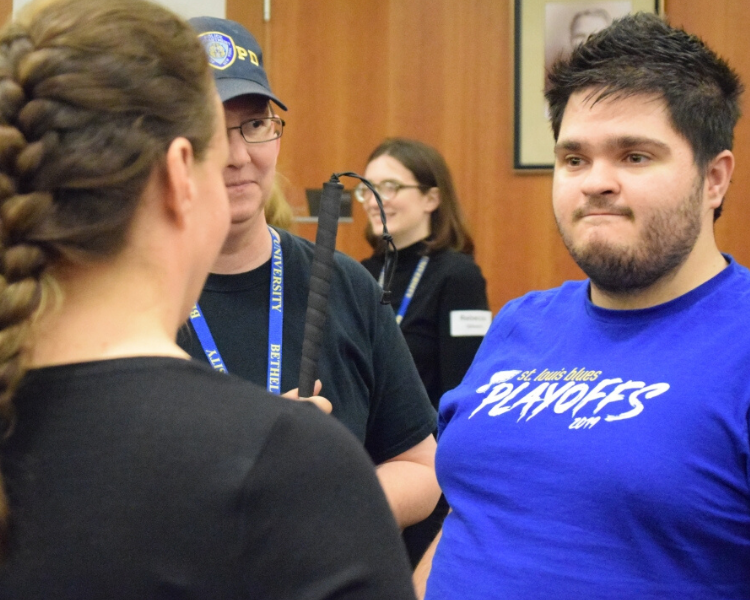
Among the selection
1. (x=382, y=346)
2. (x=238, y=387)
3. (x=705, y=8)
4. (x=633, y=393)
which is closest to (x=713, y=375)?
(x=633, y=393)

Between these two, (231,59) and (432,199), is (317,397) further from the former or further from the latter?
(432,199)

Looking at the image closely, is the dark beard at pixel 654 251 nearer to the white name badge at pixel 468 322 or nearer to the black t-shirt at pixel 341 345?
the black t-shirt at pixel 341 345

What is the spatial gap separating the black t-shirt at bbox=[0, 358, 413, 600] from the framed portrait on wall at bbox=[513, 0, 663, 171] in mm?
3409

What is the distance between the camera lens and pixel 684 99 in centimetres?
133

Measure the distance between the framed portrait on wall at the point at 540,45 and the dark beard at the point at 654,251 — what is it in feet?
8.61

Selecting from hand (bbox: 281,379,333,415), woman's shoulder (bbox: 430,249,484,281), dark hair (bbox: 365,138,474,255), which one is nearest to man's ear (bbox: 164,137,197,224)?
hand (bbox: 281,379,333,415)

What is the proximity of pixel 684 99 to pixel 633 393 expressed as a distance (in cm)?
50

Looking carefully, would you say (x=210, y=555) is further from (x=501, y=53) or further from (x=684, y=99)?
(x=501, y=53)

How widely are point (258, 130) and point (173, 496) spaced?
0.94 metres

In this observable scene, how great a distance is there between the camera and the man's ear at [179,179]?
0.70 m

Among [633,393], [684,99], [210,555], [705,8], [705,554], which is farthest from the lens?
[705,8]

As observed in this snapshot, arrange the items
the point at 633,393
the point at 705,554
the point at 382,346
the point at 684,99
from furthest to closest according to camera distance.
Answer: the point at 382,346 < the point at 684,99 < the point at 633,393 < the point at 705,554

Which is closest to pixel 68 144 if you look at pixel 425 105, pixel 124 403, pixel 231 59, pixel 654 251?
pixel 124 403

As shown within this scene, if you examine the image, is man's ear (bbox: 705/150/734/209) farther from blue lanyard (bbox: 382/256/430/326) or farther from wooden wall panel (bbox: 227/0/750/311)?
wooden wall panel (bbox: 227/0/750/311)
